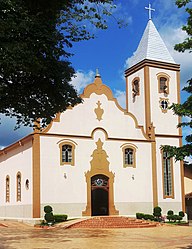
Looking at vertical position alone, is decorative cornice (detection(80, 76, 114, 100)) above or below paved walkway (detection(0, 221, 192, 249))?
above

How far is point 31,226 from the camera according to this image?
29.0 meters

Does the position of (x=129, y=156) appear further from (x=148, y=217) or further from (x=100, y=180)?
(x=148, y=217)

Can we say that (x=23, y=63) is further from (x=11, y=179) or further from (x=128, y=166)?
(x=11, y=179)

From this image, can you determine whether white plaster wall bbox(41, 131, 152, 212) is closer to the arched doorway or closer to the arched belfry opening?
the arched belfry opening

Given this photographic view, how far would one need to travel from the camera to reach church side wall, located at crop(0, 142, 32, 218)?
101 feet

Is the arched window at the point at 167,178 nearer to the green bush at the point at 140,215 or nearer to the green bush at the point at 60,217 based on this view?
the green bush at the point at 140,215

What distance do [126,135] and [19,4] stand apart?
Result: 77.5 ft

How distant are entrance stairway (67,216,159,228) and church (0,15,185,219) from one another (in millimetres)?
2191

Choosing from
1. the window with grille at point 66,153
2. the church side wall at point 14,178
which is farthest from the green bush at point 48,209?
the window with grille at point 66,153

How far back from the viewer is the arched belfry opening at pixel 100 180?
31.8 m

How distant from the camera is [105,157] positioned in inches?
1281

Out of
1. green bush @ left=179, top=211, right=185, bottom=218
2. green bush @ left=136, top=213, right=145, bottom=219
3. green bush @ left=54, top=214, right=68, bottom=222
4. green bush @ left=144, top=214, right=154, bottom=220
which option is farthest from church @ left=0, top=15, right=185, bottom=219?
green bush @ left=144, top=214, right=154, bottom=220

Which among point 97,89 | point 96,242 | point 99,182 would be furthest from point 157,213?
point 96,242

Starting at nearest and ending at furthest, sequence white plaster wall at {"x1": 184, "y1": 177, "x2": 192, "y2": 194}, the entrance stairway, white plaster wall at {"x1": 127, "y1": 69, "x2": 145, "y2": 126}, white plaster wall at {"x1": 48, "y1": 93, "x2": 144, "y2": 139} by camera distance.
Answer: the entrance stairway → white plaster wall at {"x1": 48, "y1": 93, "x2": 144, "y2": 139} → white plaster wall at {"x1": 127, "y1": 69, "x2": 145, "y2": 126} → white plaster wall at {"x1": 184, "y1": 177, "x2": 192, "y2": 194}
